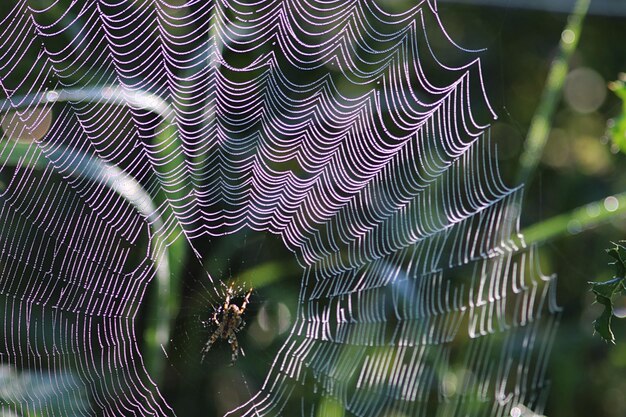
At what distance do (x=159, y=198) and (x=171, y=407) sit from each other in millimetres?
877

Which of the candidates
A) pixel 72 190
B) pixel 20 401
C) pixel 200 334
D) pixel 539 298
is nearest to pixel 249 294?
pixel 200 334

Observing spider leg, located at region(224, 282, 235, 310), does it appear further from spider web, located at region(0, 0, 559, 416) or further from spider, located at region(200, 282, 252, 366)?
spider web, located at region(0, 0, 559, 416)

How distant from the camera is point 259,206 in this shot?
11.8 feet

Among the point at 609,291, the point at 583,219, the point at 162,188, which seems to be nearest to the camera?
the point at 609,291

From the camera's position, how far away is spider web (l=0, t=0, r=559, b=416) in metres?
3.15

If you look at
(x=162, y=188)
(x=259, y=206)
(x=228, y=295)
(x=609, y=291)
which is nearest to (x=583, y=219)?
(x=259, y=206)

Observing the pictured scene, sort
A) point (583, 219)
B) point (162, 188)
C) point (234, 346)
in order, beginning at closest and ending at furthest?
1. point (162, 188)
2. point (583, 219)
3. point (234, 346)

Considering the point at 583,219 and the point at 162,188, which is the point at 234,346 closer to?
the point at 162,188

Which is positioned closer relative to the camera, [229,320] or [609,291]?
[609,291]

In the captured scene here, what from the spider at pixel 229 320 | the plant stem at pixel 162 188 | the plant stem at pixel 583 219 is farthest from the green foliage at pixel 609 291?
the spider at pixel 229 320

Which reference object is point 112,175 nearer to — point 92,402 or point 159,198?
point 159,198

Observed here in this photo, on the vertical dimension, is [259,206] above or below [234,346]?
above

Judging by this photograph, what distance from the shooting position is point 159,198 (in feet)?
10.8

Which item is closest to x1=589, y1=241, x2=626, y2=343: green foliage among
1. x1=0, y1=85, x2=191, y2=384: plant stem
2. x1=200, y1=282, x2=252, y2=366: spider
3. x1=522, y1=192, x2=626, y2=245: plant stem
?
x1=522, y1=192, x2=626, y2=245: plant stem
